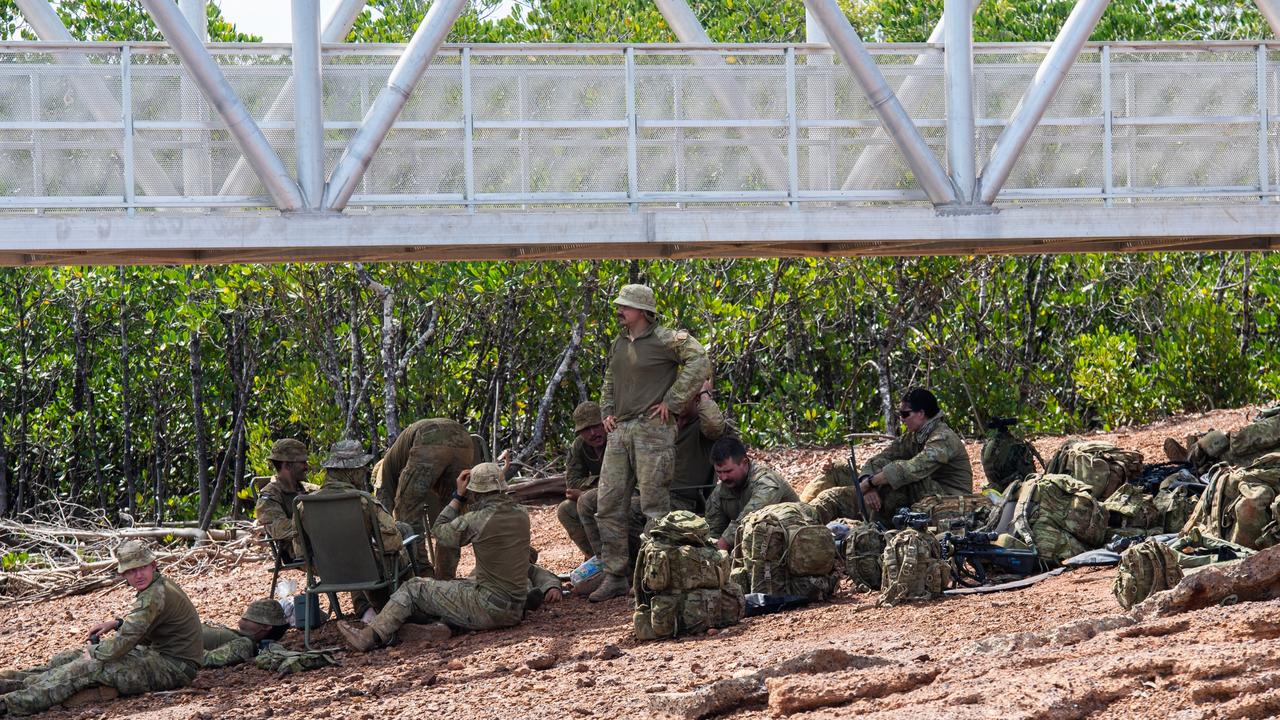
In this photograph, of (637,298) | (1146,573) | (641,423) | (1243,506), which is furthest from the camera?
(637,298)

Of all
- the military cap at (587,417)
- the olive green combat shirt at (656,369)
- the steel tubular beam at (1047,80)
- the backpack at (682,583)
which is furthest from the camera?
the military cap at (587,417)

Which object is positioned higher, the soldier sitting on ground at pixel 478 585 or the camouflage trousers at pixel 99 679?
the soldier sitting on ground at pixel 478 585

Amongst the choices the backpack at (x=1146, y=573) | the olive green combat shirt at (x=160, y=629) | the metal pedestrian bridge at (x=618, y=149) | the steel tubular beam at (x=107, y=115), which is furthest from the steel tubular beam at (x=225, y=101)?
the backpack at (x=1146, y=573)

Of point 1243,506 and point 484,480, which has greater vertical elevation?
point 484,480

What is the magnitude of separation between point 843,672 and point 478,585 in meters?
3.18

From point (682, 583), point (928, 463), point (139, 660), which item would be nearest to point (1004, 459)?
point (928, 463)

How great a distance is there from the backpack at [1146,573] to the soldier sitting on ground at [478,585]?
11.6ft

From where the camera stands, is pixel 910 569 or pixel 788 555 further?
pixel 788 555

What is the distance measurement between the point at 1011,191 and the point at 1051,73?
0.93 metres

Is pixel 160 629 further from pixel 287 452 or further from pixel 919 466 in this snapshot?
pixel 919 466

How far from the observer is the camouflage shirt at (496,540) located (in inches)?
366

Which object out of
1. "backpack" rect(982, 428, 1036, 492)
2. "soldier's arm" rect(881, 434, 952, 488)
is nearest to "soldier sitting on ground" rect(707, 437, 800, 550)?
"soldier's arm" rect(881, 434, 952, 488)

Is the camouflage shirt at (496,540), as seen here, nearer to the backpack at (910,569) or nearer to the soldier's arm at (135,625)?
the soldier's arm at (135,625)

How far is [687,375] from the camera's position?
9.80m
